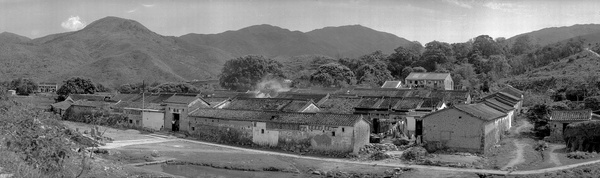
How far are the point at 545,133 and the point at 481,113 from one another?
7098 millimetres

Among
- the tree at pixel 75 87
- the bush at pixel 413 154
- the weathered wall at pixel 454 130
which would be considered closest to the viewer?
the bush at pixel 413 154

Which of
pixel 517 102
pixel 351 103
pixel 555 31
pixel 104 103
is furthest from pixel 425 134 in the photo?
pixel 555 31

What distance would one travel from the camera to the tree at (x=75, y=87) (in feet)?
234

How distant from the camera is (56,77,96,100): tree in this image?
71312 millimetres

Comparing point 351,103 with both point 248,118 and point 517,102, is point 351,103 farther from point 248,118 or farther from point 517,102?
point 517,102

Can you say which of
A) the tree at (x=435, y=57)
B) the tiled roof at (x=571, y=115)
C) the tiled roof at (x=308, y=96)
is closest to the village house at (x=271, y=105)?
the tiled roof at (x=308, y=96)

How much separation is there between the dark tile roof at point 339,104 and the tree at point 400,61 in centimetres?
4095

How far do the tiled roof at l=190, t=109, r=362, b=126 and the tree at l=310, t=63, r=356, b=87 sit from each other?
34.2 metres

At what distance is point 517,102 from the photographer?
166 feet

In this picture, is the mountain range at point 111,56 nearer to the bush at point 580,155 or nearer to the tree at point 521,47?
the tree at point 521,47

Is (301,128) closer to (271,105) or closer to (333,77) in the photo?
(271,105)

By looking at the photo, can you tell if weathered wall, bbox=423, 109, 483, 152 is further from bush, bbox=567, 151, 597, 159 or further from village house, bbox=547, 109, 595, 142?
village house, bbox=547, 109, 595, 142

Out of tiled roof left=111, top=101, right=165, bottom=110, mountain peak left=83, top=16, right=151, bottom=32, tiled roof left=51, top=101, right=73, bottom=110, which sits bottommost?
tiled roof left=51, top=101, right=73, bottom=110

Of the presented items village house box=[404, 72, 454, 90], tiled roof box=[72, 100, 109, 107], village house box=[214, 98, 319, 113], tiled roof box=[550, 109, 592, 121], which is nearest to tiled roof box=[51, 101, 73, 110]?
tiled roof box=[72, 100, 109, 107]
